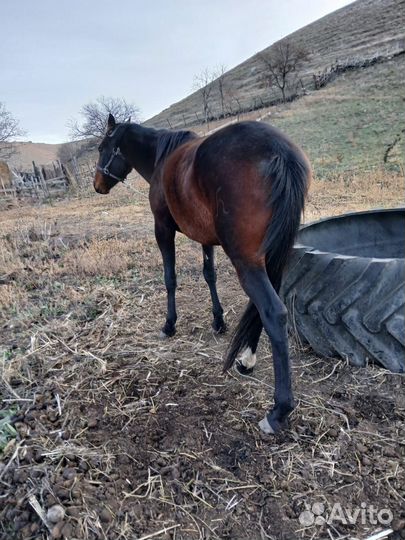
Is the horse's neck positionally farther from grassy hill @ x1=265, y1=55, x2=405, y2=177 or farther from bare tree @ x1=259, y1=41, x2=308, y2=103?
bare tree @ x1=259, y1=41, x2=308, y2=103

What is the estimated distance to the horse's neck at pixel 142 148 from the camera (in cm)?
362

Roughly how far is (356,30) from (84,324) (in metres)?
62.4

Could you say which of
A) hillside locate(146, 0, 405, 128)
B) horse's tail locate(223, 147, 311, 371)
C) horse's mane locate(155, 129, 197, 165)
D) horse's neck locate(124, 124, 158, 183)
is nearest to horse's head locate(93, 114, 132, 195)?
horse's neck locate(124, 124, 158, 183)

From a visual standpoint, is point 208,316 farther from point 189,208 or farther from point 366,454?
point 366,454

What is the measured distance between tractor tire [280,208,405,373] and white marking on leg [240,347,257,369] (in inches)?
15.3

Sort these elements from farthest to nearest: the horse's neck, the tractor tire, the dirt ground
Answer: the horse's neck
the tractor tire
the dirt ground

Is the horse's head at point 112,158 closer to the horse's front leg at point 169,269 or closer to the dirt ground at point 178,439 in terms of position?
the horse's front leg at point 169,269

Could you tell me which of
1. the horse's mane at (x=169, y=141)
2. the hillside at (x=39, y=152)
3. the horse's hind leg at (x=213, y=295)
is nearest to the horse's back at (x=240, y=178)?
the horse's mane at (x=169, y=141)

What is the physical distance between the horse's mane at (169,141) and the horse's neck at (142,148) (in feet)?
0.61

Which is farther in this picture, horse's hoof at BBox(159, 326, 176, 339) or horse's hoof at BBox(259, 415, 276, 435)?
horse's hoof at BBox(159, 326, 176, 339)

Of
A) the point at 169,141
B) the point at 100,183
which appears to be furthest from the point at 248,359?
the point at 100,183

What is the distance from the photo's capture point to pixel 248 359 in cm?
263

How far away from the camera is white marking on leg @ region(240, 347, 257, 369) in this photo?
2621 mm

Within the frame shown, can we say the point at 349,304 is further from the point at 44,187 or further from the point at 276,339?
the point at 44,187
